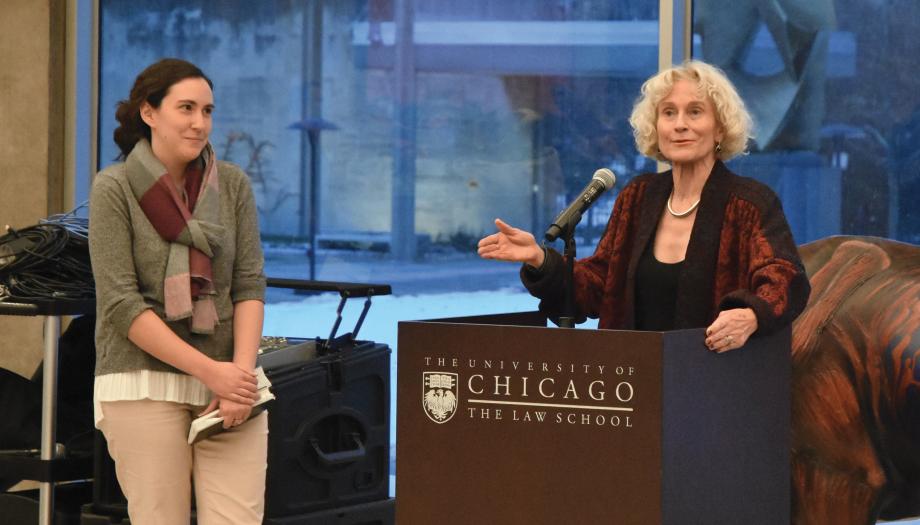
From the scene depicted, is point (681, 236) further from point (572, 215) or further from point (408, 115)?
point (408, 115)

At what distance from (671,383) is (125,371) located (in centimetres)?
132

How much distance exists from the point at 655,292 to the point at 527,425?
1.74ft

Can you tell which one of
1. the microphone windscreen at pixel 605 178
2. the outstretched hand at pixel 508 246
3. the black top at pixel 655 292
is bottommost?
the black top at pixel 655 292

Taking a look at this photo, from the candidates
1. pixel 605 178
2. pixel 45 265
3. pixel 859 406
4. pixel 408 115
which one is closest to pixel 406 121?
pixel 408 115

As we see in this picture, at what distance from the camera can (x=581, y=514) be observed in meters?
1.84

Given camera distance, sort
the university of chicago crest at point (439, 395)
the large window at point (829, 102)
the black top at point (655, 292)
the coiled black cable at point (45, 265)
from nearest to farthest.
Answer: the university of chicago crest at point (439, 395) → the black top at point (655, 292) → the coiled black cable at point (45, 265) → the large window at point (829, 102)

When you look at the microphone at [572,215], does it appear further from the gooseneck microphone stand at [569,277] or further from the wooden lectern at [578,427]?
the wooden lectern at [578,427]

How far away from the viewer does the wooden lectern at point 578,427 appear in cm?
180

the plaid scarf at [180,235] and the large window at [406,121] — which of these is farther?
the large window at [406,121]

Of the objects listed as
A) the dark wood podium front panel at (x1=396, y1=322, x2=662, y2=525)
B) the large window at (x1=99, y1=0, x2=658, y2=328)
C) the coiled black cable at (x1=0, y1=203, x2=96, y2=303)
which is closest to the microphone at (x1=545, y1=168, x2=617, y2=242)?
the dark wood podium front panel at (x1=396, y1=322, x2=662, y2=525)

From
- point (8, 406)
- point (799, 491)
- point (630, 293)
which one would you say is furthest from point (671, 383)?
point (8, 406)

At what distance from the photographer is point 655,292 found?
2.29 m

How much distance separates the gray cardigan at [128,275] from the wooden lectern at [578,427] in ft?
2.75

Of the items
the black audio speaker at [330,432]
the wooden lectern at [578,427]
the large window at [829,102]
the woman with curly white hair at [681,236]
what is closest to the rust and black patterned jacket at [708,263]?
the woman with curly white hair at [681,236]
